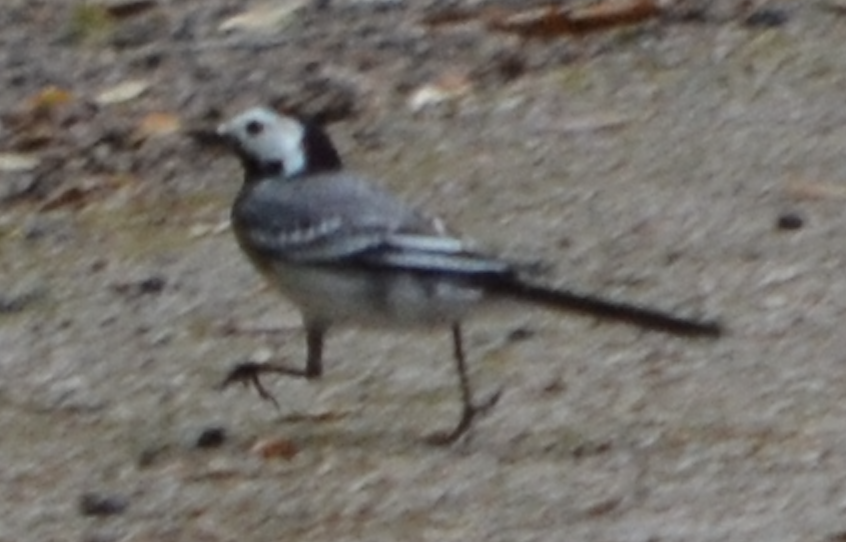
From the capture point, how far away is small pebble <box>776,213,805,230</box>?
734cm

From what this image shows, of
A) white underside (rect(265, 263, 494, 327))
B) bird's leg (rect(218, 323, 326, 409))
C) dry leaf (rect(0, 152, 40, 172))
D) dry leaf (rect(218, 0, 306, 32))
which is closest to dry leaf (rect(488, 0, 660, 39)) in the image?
dry leaf (rect(218, 0, 306, 32))

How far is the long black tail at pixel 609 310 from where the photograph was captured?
6.02m

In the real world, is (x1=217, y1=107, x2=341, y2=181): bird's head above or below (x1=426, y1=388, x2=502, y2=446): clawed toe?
above

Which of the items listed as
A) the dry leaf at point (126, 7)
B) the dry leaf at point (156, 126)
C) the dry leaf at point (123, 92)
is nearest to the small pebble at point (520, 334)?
the dry leaf at point (156, 126)

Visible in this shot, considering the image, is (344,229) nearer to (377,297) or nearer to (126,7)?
(377,297)

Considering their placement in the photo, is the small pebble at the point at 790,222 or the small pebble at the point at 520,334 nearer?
the small pebble at the point at 520,334

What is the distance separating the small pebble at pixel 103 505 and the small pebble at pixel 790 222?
6.62 ft

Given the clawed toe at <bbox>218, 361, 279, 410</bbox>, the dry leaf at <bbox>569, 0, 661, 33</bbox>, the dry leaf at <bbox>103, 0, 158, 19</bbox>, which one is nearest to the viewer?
the clawed toe at <bbox>218, 361, 279, 410</bbox>

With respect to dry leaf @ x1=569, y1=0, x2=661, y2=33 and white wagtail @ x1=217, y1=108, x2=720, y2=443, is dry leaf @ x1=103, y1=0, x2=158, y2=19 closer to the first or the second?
dry leaf @ x1=569, y1=0, x2=661, y2=33

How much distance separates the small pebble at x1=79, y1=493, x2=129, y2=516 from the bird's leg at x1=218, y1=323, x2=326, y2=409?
0.57 m

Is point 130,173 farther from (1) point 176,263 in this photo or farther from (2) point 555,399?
(2) point 555,399

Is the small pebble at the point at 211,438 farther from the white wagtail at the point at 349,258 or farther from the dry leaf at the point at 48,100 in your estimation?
the dry leaf at the point at 48,100

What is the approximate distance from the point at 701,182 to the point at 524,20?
1.48 meters

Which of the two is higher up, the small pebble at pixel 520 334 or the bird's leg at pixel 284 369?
the bird's leg at pixel 284 369
